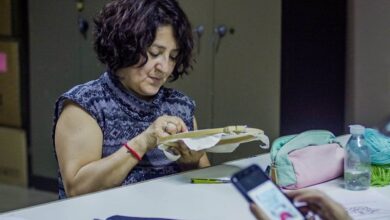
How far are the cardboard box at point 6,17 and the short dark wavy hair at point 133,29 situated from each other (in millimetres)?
2306

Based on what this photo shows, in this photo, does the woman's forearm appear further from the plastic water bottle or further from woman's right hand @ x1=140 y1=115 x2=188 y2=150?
the plastic water bottle

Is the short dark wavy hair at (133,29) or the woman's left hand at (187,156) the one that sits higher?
the short dark wavy hair at (133,29)

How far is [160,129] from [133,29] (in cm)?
35

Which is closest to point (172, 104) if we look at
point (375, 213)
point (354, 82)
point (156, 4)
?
point (156, 4)

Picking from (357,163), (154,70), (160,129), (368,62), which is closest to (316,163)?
(357,163)

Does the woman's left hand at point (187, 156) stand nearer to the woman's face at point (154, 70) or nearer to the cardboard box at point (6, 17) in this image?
the woman's face at point (154, 70)

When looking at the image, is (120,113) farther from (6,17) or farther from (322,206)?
(6,17)

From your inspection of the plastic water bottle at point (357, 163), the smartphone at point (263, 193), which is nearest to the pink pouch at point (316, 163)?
the plastic water bottle at point (357, 163)

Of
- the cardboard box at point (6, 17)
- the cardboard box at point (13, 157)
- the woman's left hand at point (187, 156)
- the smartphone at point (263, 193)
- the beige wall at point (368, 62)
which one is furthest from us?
the cardboard box at point (13, 157)

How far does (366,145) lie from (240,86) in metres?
1.90

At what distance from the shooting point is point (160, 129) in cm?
163

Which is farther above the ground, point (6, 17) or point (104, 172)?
point (6, 17)

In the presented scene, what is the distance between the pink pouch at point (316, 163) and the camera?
160cm

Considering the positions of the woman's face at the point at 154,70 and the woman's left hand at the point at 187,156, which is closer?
the woman's left hand at the point at 187,156
